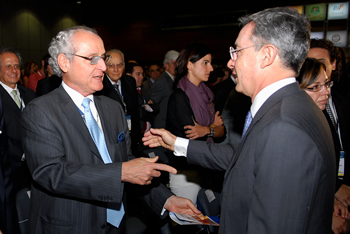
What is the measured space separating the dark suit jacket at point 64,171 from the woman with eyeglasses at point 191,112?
1.21 metres

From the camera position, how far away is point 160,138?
189 cm

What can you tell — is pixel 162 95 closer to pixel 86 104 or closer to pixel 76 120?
pixel 86 104

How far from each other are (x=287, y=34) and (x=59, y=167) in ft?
4.32

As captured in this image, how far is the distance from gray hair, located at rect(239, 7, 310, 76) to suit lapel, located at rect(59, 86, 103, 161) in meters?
1.07

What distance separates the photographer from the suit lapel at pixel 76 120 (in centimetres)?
147

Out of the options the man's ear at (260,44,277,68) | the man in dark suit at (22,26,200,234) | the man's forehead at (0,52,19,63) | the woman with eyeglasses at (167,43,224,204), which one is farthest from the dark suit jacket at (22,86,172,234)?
the man's forehead at (0,52,19,63)

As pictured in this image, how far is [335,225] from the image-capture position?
1.89 m

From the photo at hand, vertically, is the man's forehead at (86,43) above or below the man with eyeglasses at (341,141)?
above

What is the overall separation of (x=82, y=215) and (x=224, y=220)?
0.81 m

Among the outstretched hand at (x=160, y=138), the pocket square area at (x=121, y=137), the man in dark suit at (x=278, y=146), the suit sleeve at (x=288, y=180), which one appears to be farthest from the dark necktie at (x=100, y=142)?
the suit sleeve at (x=288, y=180)

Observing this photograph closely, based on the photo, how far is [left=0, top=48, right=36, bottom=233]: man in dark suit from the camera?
3000 millimetres

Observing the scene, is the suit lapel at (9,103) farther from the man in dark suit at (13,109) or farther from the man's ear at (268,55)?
the man's ear at (268,55)

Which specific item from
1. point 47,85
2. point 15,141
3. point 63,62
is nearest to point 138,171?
→ point 63,62

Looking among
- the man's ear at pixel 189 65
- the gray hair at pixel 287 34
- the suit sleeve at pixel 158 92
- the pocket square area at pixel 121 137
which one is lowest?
the suit sleeve at pixel 158 92
